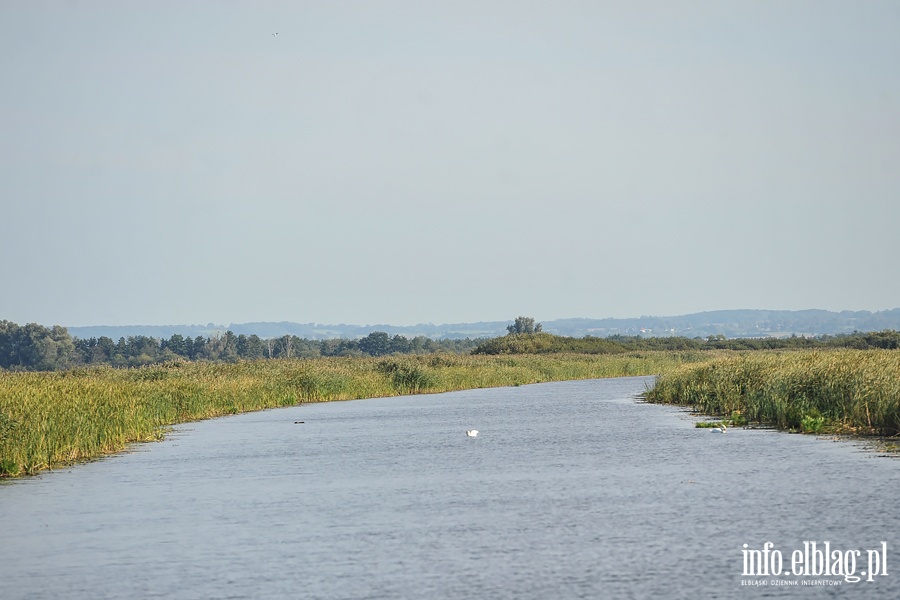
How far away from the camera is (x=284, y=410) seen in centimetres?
5084

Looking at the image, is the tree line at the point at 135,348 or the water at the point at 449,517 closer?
the water at the point at 449,517

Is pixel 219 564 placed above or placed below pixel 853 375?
below

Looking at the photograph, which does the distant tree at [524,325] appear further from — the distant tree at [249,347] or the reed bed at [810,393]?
the reed bed at [810,393]

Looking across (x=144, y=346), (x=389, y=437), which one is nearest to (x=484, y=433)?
(x=389, y=437)

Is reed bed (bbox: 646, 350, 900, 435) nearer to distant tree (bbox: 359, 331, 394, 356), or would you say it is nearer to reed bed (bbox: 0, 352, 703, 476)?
reed bed (bbox: 0, 352, 703, 476)

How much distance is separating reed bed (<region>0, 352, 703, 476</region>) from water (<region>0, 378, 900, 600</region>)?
1.37 meters

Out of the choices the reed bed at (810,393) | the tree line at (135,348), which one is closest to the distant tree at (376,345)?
the tree line at (135,348)

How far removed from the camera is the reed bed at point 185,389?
27953mm

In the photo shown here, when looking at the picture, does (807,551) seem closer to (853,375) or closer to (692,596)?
(692,596)

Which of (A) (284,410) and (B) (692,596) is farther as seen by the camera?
(A) (284,410)

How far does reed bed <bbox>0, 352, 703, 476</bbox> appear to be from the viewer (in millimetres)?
27953

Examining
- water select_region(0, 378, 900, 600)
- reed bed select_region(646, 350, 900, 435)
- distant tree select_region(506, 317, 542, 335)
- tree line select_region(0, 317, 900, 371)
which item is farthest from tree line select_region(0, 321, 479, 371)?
water select_region(0, 378, 900, 600)

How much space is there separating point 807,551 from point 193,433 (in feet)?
85.9

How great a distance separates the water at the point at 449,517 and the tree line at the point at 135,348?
203 ft
